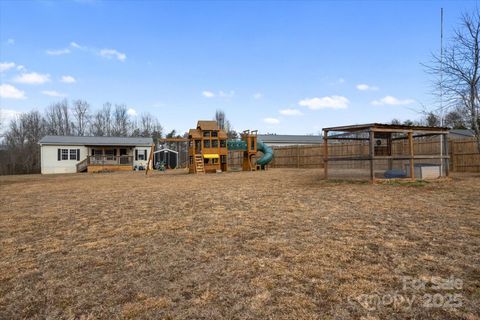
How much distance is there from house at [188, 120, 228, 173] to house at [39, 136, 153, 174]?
13.1 meters

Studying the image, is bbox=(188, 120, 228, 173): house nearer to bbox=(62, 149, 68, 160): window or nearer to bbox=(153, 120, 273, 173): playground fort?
bbox=(153, 120, 273, 173): playground fort

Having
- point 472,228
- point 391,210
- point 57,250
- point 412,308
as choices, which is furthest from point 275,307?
point 391,210

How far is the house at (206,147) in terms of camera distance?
22.9 m

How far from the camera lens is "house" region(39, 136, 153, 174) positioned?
32.3 metres

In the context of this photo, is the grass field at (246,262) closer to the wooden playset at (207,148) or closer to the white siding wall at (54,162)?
the wooden playset at (207,148)

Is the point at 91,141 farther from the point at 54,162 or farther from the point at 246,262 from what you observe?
the point at 246,262

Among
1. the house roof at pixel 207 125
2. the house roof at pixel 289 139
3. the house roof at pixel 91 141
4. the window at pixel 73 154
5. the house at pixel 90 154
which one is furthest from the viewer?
the house roof at pixel 289 139

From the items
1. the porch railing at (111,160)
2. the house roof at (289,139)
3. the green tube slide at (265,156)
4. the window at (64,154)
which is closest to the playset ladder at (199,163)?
the green tube slide at (265,156)

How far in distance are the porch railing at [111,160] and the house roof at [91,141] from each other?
1725 millimetres

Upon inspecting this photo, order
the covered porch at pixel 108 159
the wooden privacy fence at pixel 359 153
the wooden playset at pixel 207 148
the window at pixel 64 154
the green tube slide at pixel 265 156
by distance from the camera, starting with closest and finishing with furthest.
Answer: the wooden privacy fence at pixel 359 153 → the wooden playset at pixel 207 148 → the green tube slide at pixel 265 156 → the covered porch at pixel 108 159 → the window at pixel 64 154

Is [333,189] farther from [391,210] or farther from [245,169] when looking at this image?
[245,169]

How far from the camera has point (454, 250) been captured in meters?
4.26

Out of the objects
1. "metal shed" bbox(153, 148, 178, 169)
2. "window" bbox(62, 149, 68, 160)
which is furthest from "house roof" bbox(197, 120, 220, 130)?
"window" bbox(62, 149, 68, 160)

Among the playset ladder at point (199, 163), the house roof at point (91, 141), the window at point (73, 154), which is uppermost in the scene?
the house roof at point (91, 141)
